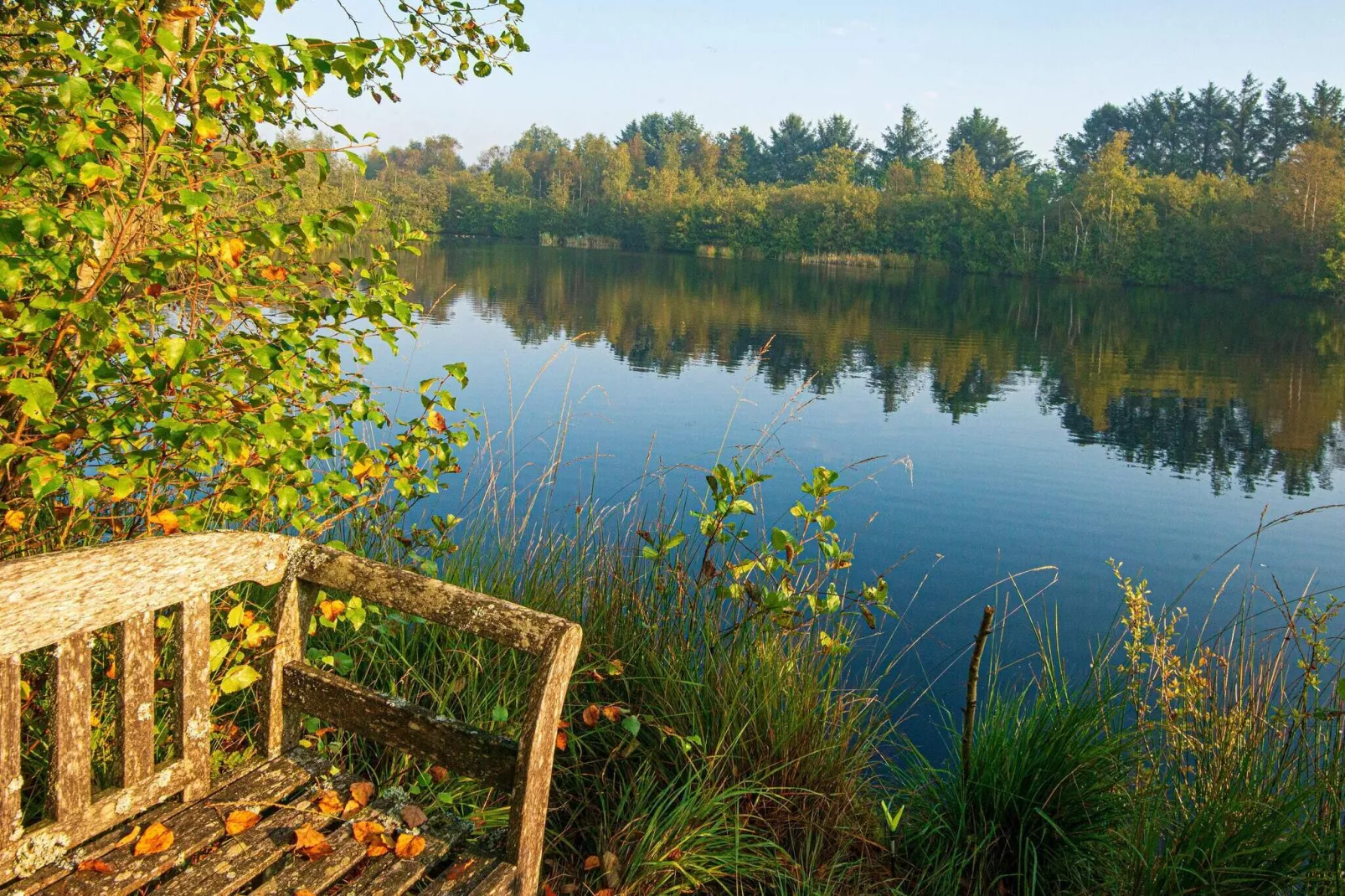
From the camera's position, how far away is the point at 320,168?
264cm

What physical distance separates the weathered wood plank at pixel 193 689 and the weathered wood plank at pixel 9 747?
0.32m

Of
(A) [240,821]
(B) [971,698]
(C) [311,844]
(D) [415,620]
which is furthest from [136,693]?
(B) [971,698]

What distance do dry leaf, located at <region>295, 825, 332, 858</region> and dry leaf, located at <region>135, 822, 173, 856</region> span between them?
0.24 meters

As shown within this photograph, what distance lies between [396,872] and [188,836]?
44cm

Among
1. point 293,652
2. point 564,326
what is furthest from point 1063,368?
point 293,652

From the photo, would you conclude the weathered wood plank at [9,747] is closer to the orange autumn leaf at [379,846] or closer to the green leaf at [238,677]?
the green leaf at [238,677]

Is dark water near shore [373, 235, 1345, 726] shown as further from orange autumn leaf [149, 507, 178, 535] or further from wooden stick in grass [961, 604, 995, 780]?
orange autumn leaf [149, 507, 178, 535]

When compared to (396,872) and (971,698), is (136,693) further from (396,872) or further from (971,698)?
(971,698)

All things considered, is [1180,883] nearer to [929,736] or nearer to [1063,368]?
[929,736]

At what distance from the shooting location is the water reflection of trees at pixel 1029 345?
15.0m

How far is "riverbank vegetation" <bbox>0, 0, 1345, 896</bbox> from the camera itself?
7.77ft

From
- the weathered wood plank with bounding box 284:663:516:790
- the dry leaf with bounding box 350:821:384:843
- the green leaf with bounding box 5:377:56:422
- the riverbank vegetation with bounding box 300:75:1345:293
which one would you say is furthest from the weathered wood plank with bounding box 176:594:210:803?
the riverbank vegetation with bounding box 300:75:1345:293

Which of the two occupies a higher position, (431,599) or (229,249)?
(229,249)

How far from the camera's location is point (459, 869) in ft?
6.77
